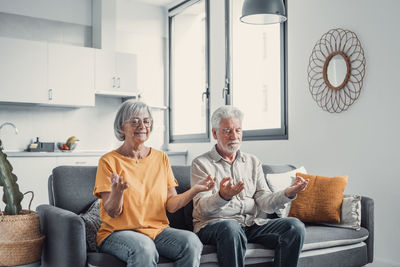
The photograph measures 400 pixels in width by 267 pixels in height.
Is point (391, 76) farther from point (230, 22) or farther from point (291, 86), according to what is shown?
point (230, 22)

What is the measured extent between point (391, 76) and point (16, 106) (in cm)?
405

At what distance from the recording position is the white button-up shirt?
94.8 inches

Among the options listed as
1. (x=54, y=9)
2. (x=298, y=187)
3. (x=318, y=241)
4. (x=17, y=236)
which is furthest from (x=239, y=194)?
A: (x=54, y=9)

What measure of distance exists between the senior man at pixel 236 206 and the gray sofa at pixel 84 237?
0.29 ft

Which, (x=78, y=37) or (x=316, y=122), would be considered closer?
(x=316, y=122)

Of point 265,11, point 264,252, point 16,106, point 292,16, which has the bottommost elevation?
→ point 264,252

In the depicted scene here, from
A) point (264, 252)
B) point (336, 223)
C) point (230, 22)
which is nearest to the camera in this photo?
point (264, 252)

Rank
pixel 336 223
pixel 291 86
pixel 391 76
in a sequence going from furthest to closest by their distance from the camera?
1. pixel 291 86
2. pixel 391 76
3. pixel 336 223

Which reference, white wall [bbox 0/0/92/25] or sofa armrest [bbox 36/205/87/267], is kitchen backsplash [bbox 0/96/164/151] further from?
sofa armrest [bbox 36/205/87/267]

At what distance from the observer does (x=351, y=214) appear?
2832mm

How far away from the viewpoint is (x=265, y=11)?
120 inches

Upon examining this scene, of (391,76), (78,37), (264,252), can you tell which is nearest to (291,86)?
(391,76)

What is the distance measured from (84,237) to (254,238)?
3.14 feet

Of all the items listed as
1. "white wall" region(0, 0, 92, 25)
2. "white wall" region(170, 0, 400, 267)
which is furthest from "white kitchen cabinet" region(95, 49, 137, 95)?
"white wall" region(170, 0, 400, 267)
